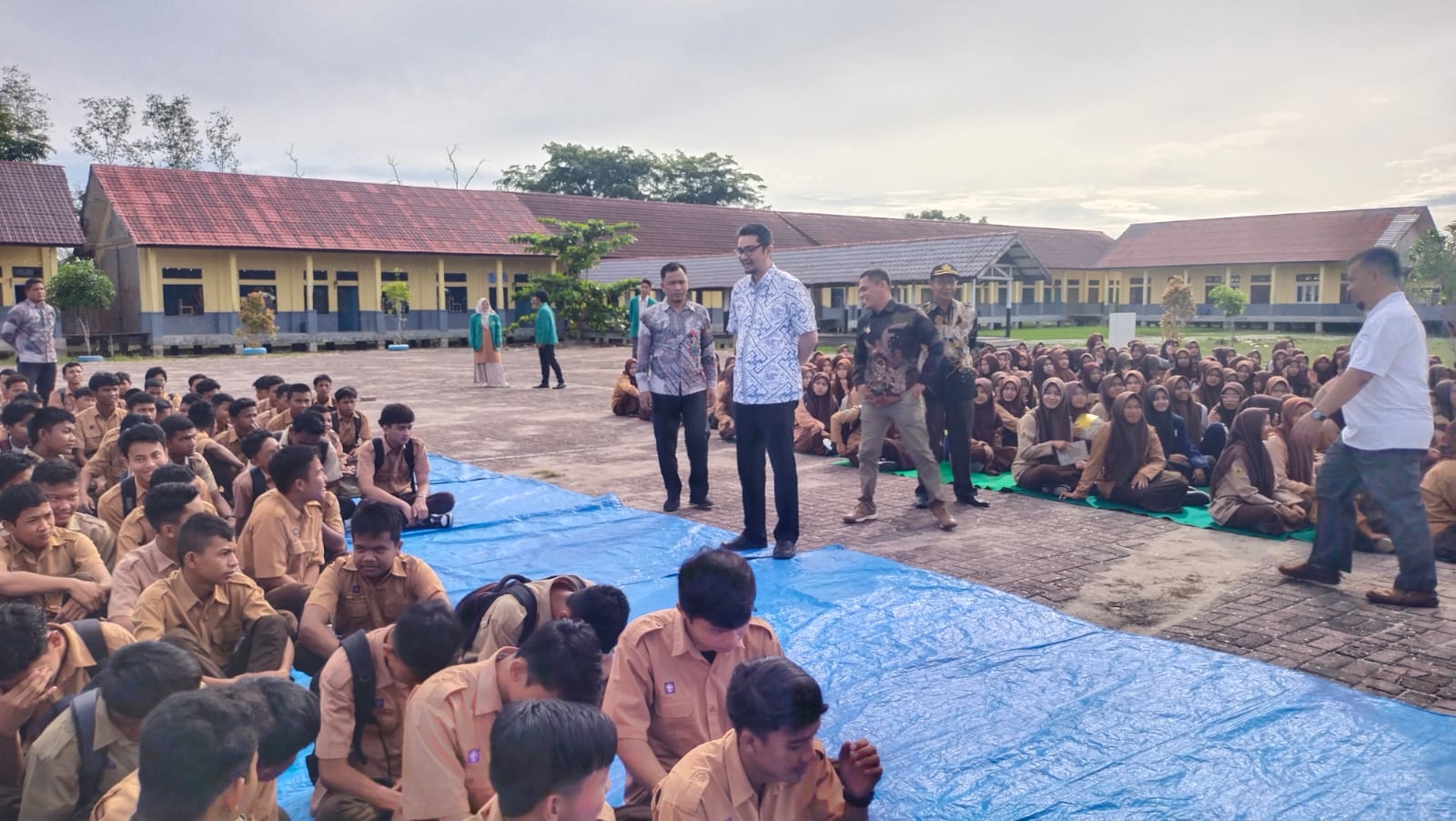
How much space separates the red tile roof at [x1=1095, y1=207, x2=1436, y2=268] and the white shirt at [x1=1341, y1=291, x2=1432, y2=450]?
1299 inches

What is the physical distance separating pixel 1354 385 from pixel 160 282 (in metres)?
28.6

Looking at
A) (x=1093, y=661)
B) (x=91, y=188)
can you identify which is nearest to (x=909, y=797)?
(x=1093, y=661)

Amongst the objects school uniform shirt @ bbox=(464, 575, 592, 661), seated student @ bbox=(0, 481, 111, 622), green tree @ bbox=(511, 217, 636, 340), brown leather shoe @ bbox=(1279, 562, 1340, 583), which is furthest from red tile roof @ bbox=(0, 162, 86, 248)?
brown leather shoe @ bbox=(1279, 562, 1340, 583)

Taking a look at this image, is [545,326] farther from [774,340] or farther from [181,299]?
[181,299]

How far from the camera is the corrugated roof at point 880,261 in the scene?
1040 inches

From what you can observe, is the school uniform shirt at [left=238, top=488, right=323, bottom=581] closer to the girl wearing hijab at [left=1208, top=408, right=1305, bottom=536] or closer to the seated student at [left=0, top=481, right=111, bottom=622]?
the seated student at [left=0, top=481, right=111, bottom=622]

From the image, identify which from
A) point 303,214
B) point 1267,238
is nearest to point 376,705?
point 303,214

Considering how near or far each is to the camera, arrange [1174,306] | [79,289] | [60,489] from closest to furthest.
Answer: [60,489]
[79,289]
[1174,306]

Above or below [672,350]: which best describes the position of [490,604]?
below

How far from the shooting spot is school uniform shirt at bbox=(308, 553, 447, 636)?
3666 millimetres

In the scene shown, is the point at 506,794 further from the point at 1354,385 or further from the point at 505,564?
the point at 1354,385

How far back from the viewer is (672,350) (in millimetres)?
7324

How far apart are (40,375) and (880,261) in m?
21.2

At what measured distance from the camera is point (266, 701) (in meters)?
2.56
